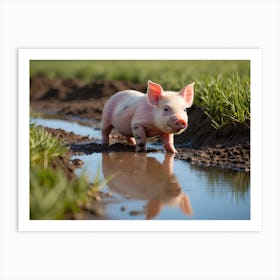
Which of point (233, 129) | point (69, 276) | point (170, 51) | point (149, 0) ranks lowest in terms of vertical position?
point (69, 276)

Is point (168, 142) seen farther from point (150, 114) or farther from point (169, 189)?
point (169, 189)

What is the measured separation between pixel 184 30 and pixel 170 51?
0.25m

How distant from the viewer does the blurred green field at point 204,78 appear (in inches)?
302

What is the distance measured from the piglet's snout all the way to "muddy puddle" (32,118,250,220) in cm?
42

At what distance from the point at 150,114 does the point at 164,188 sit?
1.62 metres

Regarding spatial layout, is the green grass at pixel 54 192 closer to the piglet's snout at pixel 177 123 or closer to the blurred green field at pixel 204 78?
the piglet's snout at pixel 177 123

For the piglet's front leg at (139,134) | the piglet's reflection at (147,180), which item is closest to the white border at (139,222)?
the piglet's reflection at (147,180)

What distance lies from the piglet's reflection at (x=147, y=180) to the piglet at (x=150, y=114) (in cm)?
30

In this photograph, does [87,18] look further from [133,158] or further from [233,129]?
[233,129]

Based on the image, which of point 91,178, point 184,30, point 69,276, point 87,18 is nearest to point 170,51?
point 184,30

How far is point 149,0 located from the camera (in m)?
6.02

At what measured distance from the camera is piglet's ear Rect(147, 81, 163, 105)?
7.07 m

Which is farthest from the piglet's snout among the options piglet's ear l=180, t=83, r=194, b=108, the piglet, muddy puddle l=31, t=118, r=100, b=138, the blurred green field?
muddy puddle l=31, t=118, r=100, b=138
